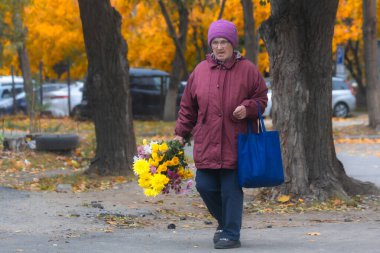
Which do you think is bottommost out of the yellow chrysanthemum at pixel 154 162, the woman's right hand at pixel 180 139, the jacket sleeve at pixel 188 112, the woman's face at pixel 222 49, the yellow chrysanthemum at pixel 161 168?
the yellow chrysanthemum at pixel 161 168

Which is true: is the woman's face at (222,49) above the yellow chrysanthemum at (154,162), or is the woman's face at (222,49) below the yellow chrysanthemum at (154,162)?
above

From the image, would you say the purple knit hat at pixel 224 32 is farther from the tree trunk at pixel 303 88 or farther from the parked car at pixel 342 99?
the parked car at pixel 342 99

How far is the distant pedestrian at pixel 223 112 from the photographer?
725 cm

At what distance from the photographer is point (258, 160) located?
7184 millimetres

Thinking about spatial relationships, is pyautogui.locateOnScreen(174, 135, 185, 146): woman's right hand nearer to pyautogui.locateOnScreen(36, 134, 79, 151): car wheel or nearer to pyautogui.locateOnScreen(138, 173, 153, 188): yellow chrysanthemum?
pyautogui.locateOnScreen(138, 173, 153, 188): yellow chrysanthemum

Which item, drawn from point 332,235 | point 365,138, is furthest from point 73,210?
point 365,138

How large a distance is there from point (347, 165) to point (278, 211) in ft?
19.2

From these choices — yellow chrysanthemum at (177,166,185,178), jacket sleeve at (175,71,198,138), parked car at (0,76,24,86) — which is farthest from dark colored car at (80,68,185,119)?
jacket sleeve at (175,71,198,138)

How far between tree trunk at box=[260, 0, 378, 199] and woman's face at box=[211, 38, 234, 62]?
318 cm

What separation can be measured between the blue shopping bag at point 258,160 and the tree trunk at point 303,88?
325 centimetres

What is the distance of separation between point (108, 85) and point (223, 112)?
6.39 meters

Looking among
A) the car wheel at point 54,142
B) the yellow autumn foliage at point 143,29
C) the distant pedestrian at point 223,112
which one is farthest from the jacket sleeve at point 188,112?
the yellow autumn foliage at point 143,29

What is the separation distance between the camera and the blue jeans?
732cm

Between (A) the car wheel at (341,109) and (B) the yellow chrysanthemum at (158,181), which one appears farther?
(A) the car wheel at (341,109)
